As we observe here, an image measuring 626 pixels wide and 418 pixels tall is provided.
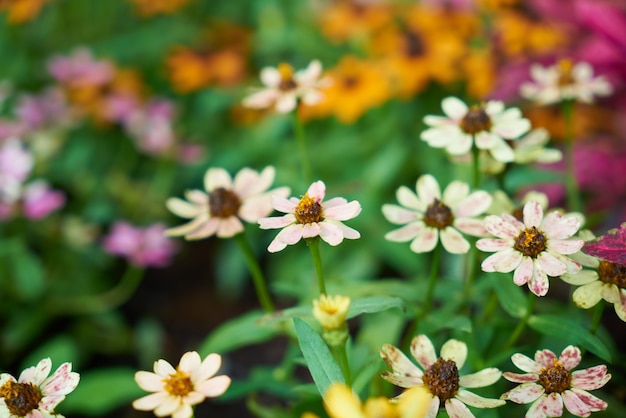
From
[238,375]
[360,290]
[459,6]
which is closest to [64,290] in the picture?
[238,375]

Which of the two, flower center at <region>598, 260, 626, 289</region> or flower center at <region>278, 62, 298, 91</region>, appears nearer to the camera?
flower center at <region>598, 260, 626, 289</region>

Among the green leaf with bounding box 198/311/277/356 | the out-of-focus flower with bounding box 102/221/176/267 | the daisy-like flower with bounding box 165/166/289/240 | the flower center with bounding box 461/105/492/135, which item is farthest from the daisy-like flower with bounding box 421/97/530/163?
the out-of-focus flower with bounding box 102/221/176/267

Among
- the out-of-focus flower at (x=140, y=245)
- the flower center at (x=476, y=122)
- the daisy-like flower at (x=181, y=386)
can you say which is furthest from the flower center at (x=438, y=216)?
the out-of-focus flower at (x=140, y=245)

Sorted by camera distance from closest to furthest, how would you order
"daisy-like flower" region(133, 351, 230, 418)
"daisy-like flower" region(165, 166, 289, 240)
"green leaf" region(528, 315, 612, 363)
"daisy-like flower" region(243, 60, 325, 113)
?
1. "daisy-like flower" region(133, 351, 230, 418)
2. "green leaf" region(528, 315, 612, 363)
3. "daisy-like flower" region(165, 166, 289, 240)
4. "daisy-like flower" region(243, 60, 325, 113)

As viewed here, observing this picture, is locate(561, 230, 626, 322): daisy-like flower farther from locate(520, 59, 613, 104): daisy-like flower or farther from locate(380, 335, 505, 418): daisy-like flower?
locate(520, 59, 613, 104): daisy-like flower

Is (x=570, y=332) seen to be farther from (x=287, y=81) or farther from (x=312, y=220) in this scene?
(x=287, y=81)

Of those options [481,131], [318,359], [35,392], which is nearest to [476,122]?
[481,131]
